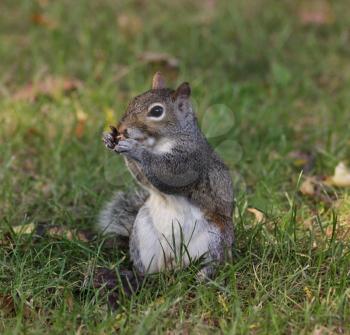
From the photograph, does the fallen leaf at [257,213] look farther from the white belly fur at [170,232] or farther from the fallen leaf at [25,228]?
the fallen leaf at [25,228]

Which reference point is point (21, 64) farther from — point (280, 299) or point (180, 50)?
point (280, 299)

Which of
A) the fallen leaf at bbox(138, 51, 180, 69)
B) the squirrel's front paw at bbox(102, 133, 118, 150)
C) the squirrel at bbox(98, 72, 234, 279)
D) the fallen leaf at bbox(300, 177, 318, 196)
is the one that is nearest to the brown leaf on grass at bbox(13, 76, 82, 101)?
the fallen leaf at bbox(138, 51, 180, 69)

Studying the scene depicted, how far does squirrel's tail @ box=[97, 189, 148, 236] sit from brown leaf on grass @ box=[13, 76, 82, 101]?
1.37 meters

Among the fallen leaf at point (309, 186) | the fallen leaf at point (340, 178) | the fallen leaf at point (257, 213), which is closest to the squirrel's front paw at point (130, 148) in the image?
the fallen leaf at point (257, 213)

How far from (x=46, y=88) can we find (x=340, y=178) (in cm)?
179

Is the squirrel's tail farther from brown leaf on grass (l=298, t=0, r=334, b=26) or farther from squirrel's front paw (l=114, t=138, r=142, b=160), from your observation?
brown leaf on grass (l=298, t=0, r=334, b=26)

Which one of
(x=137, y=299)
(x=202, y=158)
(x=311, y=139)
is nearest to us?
(x=137, y=299)

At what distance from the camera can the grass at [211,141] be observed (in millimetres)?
2502

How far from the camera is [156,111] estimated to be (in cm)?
268

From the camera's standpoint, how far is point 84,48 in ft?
16.3

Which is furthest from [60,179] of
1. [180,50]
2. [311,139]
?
[180,50]

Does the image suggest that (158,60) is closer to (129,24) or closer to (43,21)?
(129,24)

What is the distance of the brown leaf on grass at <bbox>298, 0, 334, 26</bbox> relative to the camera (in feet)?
→ 18.2

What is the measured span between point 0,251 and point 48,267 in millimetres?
246
